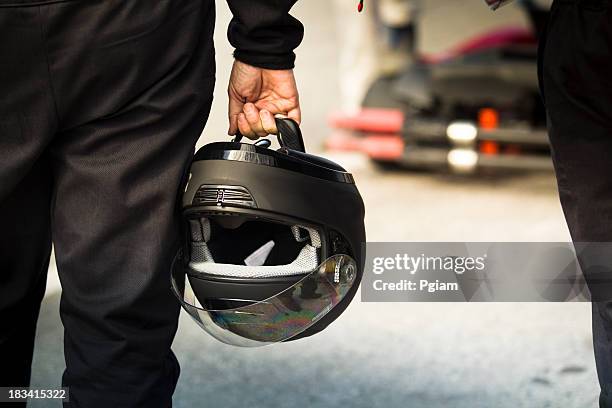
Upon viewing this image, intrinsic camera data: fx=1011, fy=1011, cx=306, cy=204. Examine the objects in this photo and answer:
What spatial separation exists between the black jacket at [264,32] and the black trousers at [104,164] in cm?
7

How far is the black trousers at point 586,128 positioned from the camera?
178 centimetres

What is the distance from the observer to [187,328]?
3.25 meters

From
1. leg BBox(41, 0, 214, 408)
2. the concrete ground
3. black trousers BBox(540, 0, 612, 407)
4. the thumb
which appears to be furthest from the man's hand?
the concrete ground

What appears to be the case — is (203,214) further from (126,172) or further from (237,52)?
(237,52)

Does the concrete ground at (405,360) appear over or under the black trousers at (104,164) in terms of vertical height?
under

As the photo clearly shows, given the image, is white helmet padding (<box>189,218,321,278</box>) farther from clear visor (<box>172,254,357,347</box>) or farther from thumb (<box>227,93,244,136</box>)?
thumb (<box>227,93,244,136</box>)

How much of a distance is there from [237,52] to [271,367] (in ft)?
4.36

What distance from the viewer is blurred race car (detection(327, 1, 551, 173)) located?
5.23m

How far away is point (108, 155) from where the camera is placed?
1.52 metres

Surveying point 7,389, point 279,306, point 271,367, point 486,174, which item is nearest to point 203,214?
point 279,306

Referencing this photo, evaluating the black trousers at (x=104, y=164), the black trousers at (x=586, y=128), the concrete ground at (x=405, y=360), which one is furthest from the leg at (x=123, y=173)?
the concrete ground at (x=405, y=360)

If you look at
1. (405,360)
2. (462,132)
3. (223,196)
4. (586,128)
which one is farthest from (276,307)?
(462,132)

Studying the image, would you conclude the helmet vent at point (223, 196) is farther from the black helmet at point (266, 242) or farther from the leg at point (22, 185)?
the leg at point (22, 185)

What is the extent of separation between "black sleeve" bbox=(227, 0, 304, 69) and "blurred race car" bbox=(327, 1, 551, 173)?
358cm
